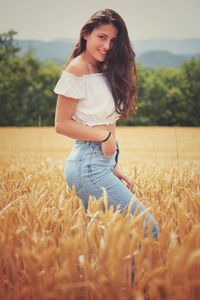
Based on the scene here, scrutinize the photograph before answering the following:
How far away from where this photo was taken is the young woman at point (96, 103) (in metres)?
1.82

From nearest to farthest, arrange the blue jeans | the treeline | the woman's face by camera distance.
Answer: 1. the blue jeans
2. the woman's face
3. the treeline

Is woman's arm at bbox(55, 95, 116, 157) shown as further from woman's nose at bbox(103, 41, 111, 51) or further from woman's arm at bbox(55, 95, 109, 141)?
woman's nose at bbox(103, 41, 111, 51)

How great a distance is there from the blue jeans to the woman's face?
0.38 meters

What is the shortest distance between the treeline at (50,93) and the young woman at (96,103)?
493 inches

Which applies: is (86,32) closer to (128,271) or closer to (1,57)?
(128,271)

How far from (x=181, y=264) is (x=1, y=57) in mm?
18697

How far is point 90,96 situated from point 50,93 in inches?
497

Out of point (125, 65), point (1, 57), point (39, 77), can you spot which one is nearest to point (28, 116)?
point (39, 77)

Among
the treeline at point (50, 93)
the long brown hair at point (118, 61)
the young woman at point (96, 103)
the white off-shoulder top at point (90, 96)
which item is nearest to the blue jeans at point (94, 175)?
the young woman at point (96, 103)

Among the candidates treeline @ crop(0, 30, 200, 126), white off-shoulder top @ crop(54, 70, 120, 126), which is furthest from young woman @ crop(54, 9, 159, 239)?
treeline @ crop(0, 30, 200, 126)

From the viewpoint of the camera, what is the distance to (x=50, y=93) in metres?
14.3

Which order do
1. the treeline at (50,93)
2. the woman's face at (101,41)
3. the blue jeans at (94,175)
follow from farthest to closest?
the treeline at (50,93) → the woman's face at (101,41) → the blue jeans at (94,175)

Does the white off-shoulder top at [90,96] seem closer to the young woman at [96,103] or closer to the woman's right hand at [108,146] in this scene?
the young woman at [96,103]

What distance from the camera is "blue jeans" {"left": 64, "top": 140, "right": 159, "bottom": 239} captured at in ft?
5.89
